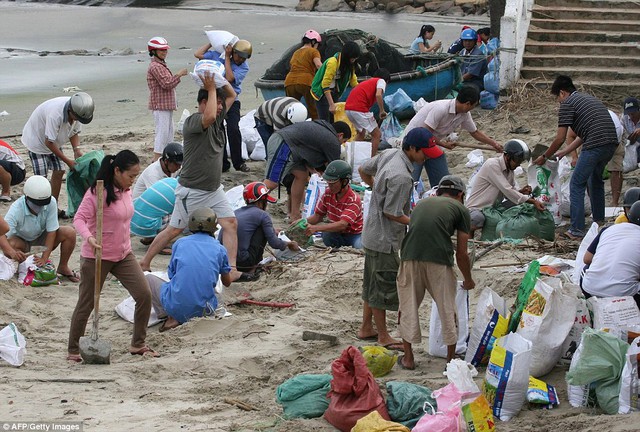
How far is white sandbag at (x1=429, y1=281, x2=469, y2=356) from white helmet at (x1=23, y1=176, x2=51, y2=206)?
374 cm

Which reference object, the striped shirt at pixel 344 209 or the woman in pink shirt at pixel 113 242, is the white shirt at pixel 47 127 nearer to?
the striped shirt at pixel 344 209

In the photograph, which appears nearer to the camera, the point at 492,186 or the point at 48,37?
the point at 492,186

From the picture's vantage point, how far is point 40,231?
961 cm

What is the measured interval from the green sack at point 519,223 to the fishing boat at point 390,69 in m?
5.20

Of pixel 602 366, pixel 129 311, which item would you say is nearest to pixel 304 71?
pixel 129 311

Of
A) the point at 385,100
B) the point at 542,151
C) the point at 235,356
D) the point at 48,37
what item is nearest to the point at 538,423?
the point at 235,356

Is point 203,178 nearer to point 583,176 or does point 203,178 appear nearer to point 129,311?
point 129,311

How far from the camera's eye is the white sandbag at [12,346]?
746 centimetres

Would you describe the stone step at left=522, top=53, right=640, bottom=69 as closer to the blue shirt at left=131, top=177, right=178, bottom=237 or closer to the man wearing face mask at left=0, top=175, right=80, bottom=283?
the blue shirt at left=131, top=177, right=178, bottom=237

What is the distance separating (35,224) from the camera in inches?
376

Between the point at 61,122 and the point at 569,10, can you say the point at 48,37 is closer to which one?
the point at 569,10

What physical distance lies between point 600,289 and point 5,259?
5176 mm

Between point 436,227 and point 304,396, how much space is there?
145cm

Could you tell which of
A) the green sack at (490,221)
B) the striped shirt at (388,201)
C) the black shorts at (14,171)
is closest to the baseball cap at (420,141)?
the striped shirt at (388,201)
